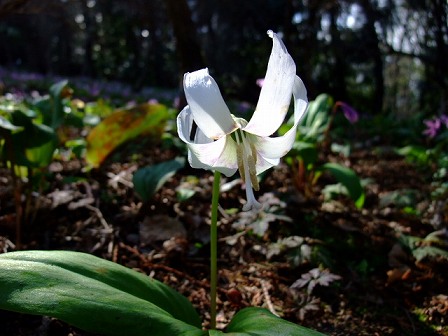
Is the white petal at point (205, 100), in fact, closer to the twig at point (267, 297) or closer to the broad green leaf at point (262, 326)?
the broad green leaf at point (262, 326)

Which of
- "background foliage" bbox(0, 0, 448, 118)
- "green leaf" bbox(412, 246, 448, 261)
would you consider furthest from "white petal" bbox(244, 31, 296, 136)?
"background foliage" bbox(0, 0, 448, 118)

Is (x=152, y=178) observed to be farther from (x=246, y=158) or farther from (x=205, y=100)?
(x=205, y=100)

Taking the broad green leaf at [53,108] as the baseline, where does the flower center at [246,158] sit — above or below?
below

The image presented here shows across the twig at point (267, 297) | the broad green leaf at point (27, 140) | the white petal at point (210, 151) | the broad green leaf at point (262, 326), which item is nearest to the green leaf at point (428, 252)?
the twig at point (267, 297)

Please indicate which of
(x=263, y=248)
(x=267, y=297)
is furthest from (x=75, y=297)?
(x=263, y=248)

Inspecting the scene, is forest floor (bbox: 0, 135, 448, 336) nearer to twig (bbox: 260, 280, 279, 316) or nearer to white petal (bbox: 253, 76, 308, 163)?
twig (bbox: 260, 280, 279, 316)

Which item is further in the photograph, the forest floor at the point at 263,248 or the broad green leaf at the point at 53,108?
the broad green leaf at the point at 53,108
